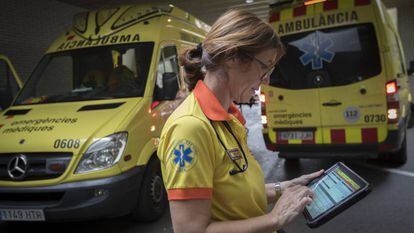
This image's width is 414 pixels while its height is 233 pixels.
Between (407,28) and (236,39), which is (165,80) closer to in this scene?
(236,39)

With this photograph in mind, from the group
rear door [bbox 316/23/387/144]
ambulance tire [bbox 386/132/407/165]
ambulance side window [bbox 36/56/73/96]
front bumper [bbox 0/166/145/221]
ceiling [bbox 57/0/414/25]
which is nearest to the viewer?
front bumper [bbox 0/166/145/221]

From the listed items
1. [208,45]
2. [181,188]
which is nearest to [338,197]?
[181,188]

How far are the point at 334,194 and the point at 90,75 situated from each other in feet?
13.5

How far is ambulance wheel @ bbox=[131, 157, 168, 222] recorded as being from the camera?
4.27 metres

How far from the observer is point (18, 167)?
12.5 ft

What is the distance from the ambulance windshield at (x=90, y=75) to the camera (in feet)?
15.3

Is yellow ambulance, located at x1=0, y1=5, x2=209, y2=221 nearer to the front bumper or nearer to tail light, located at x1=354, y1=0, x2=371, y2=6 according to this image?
the front bumper

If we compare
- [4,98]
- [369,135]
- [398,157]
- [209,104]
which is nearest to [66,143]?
[4,98]

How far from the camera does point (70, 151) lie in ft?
12.1

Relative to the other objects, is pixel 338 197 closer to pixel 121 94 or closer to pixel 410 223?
pixel 410 223

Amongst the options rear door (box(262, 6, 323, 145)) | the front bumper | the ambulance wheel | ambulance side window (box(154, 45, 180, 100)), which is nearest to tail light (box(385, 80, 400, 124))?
rear door (box(262, 6, 323, 145))

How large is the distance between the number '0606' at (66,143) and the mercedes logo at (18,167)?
1.16 ft

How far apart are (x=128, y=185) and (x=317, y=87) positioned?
10.1 feet

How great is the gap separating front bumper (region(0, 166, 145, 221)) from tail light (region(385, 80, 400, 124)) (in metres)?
3.42
